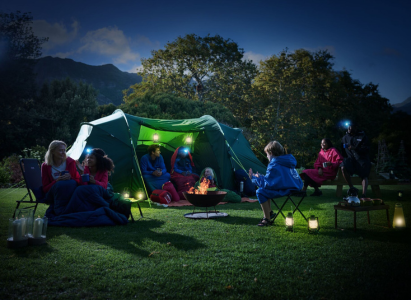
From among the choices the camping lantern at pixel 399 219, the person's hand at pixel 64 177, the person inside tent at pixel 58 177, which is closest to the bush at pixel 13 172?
the person inside tent at pixel 58 177

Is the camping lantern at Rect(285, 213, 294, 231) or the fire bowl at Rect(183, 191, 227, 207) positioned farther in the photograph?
the fire bowl at Rect(183, 191, 227, 207)

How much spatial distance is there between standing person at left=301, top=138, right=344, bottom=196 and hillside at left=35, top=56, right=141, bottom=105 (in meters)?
41.2

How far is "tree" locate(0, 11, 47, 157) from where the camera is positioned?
16172 mm

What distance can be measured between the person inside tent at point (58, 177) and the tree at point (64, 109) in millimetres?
13003

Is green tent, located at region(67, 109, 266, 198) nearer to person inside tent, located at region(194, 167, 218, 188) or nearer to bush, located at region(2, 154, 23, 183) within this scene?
person inside tent, located at region(194, 167, 218, 188)

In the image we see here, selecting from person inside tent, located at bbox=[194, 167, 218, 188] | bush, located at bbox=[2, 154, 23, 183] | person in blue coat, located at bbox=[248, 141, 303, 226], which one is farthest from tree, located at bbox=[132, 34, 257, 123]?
person in blue coat, located at bbox=[248, 141, 303, 226]

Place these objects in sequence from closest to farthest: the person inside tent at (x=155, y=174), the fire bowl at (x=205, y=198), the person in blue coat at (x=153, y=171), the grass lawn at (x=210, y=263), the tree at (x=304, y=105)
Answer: the grass lawn at (x=210, y=263), the fire bowl at (x=205, y=198), the person inside tent at (x=155, y=174), the person in blue coat at (x=153, y=171), the tree at (x=304, y=105)

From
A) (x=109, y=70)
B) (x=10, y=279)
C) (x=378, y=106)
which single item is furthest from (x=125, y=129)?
(x=109, y=70)

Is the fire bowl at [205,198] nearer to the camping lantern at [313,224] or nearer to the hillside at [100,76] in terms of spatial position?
the camping lantern at [313,224]

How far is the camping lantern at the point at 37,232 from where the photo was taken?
3.24m

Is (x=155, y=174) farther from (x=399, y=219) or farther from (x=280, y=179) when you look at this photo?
(x=399, y=219)

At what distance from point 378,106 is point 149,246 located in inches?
946

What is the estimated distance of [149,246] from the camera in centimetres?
326

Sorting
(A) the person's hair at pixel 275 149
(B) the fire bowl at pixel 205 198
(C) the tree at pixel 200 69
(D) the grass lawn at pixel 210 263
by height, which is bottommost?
(D) the grass lawn at pixel 210 263
